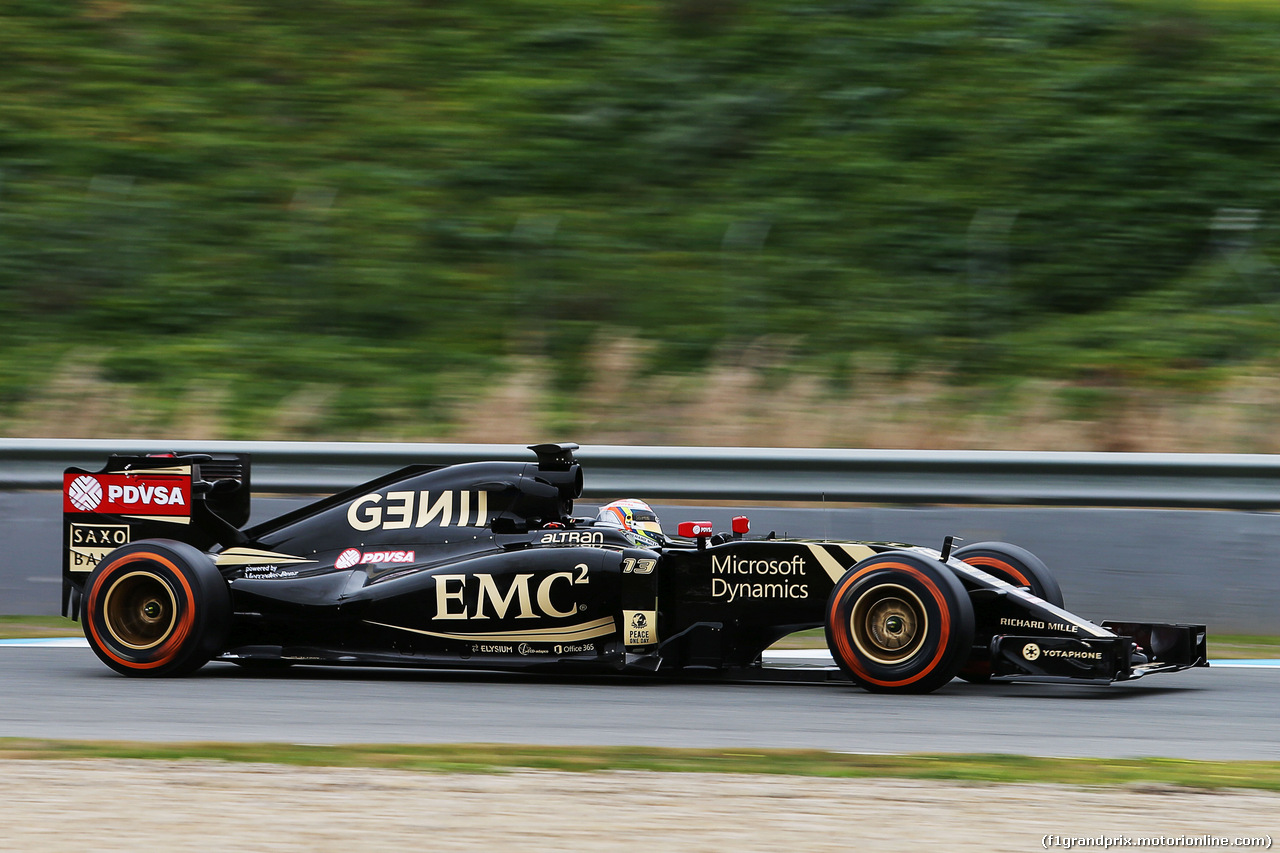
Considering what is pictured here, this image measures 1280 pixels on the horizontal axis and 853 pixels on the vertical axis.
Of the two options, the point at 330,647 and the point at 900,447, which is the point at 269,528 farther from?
the point at 900,447

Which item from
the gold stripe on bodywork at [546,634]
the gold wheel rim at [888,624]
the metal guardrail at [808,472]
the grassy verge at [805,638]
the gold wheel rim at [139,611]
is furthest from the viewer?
the metal guardrail at [808,472]

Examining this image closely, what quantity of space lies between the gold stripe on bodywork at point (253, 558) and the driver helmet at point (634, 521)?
1.38 meters

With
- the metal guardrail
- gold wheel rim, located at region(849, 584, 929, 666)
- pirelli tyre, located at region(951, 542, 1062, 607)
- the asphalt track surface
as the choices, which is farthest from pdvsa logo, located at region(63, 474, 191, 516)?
pirelli tyre, located at region(951, 542, 1062, 607)

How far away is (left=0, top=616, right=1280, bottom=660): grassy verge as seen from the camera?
7.95 meters

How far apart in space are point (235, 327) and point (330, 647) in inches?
283

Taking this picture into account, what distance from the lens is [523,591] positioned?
22.8ft

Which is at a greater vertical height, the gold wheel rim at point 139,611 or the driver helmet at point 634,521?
the driver helmet at point 634,521

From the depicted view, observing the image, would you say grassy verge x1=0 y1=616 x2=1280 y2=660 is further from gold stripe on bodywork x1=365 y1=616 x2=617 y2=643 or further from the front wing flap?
the front wing flap

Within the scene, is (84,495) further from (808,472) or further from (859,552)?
(808,472)

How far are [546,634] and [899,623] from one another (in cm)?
151

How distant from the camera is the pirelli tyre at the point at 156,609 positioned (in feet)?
23.5

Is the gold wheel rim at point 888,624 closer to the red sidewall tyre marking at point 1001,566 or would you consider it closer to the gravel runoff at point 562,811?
the red sidewall tyre marking at point 1001,566

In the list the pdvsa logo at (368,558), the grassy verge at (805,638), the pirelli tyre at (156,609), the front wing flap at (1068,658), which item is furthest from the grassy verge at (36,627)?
the front wing flap at (1068,658)

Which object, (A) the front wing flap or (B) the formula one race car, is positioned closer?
(A) the front wing flap
